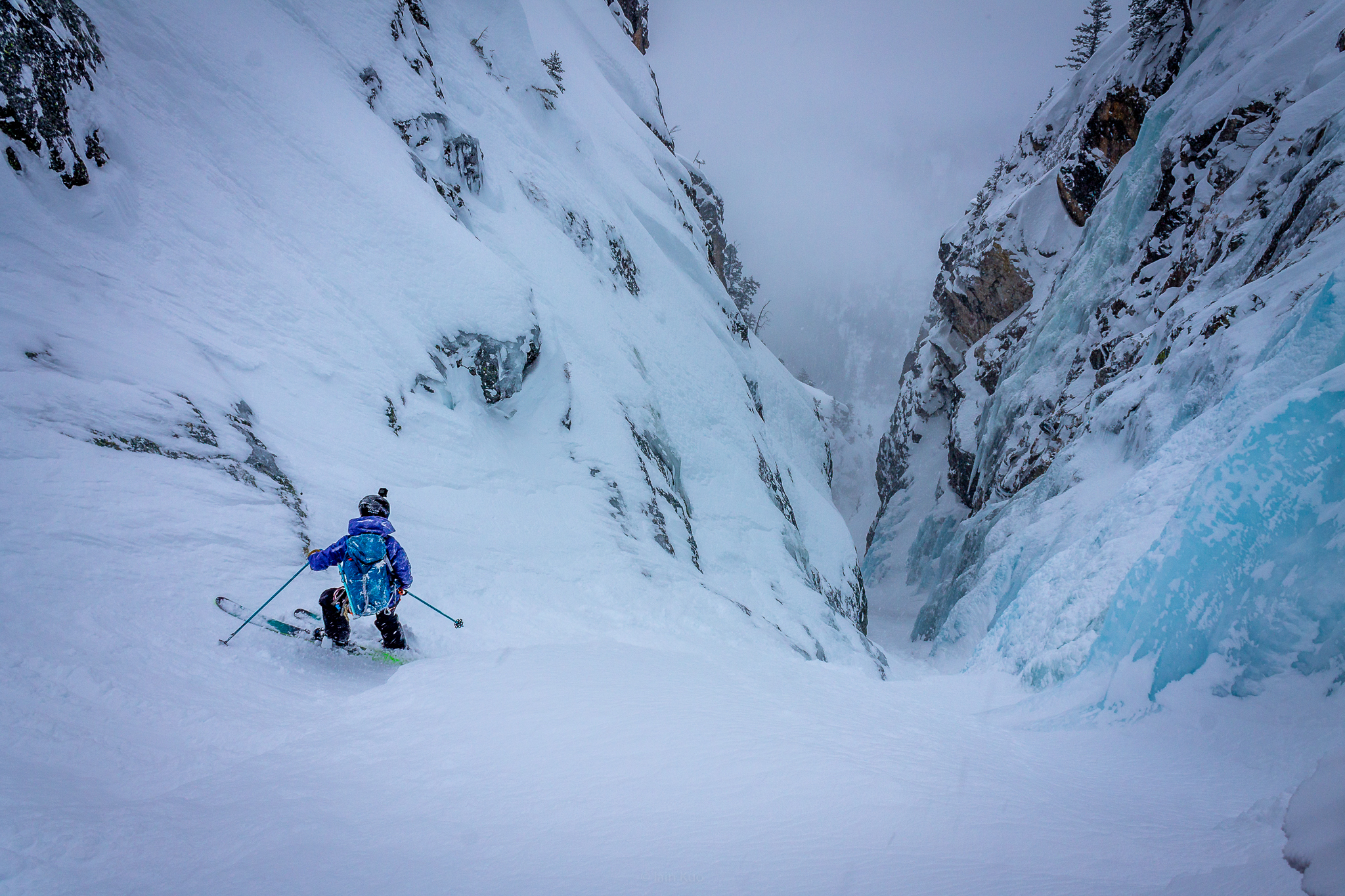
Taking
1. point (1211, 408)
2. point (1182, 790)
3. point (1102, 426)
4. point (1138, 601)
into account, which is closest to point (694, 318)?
point (1102, 426)

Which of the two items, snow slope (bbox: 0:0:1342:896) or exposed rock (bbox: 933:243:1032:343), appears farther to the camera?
exposed rock (bbox: 933:243:1032:343)

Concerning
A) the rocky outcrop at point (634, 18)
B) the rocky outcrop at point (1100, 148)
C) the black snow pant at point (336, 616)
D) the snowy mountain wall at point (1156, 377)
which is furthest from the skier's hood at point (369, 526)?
the rocky outcrop at point (634, 18)

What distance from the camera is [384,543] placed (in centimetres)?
572

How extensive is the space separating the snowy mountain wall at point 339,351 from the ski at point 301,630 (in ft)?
0.58

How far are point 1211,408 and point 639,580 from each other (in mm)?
10218

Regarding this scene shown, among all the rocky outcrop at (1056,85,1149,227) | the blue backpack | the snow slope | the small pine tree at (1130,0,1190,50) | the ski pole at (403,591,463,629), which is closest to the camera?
the snow slope

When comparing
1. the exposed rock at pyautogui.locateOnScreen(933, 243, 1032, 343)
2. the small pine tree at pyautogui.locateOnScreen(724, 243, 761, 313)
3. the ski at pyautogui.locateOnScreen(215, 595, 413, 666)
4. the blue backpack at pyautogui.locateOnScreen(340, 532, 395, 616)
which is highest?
the small pine tree at pyautogui.locateOnScreen(724, 243, 761, 313)

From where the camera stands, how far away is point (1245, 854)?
8.09ft

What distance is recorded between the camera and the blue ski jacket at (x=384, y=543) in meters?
5.55

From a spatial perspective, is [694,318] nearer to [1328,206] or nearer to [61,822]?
[1328,206]

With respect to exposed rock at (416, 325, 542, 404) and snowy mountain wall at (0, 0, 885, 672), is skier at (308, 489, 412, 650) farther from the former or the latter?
exposed rock at (416, 325, 542, 404)

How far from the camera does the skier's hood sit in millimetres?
5707

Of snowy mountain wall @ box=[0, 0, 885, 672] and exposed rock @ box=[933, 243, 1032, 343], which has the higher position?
exposed rock @ box=[933, 243, 1032, 343]

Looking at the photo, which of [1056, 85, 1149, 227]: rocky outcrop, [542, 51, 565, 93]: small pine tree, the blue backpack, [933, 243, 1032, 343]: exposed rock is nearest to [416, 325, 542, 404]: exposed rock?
the blue backpack
